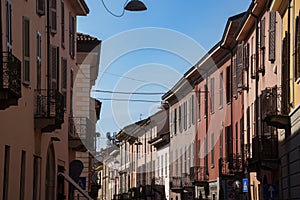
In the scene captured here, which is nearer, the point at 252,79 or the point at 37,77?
the point at 37,77

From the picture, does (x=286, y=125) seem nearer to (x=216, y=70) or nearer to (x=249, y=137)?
(x=249, y=137)

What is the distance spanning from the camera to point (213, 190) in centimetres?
4734

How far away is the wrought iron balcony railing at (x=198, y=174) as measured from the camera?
163 feet

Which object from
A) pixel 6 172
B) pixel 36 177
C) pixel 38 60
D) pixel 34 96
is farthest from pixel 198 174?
pixel 6 172

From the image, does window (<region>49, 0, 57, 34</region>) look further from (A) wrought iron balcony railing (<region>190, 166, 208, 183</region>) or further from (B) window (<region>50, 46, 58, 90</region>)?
(A) wrought iron balcony railing (<region>190, 166, 208, 183</region>)

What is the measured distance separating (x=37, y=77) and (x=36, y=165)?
275 cm

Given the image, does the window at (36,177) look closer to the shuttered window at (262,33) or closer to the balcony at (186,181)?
the shuttered window at (262,33)

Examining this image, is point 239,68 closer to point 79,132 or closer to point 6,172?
point 79,132

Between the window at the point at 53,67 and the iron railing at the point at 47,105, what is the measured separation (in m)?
2.48

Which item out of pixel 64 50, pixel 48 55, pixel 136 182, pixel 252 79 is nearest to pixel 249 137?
pixel 252 79

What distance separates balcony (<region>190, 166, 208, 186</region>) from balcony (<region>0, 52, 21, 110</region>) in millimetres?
32785

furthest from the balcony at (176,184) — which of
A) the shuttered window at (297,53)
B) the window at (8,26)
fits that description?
the window at (8,26)

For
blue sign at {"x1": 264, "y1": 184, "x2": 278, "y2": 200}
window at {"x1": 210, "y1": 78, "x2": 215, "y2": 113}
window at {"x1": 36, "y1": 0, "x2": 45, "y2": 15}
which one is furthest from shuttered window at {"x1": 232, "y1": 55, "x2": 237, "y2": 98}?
blue sign at {"x1": 264, "y1": 184, "x2": 278, "y2": 200}

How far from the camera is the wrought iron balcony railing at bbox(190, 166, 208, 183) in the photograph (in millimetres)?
49781
